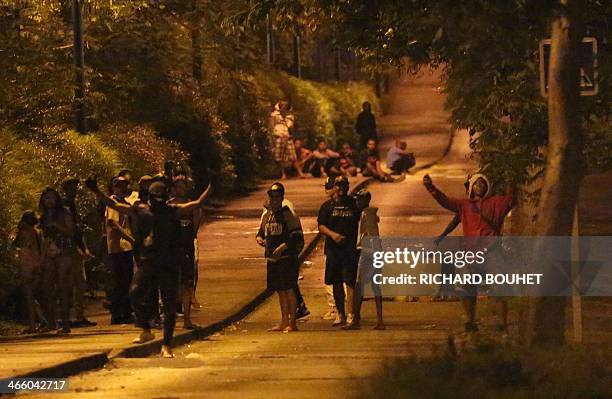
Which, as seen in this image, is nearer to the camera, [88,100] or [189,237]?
[189,237]

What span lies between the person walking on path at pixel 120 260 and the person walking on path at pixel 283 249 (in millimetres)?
1614

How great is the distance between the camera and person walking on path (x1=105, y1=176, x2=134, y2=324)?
54.5 feet

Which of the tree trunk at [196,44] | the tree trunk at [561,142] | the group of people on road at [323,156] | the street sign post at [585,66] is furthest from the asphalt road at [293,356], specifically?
the group of people on road at [323,156]

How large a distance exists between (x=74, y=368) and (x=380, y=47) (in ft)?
26.6

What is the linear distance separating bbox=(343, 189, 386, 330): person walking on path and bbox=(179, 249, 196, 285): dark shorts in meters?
2.01

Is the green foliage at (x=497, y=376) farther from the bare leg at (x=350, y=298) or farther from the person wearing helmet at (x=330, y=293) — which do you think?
the person wearing helmet at (x=330, y=293)

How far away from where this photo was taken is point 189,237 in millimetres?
16203

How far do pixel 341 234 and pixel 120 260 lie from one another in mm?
2648

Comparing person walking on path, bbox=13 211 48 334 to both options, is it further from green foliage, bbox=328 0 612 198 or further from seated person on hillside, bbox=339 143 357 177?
seated person on hillside, bbox=339 143 357 177

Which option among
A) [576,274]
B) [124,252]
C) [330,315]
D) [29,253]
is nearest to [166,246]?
[29,253]

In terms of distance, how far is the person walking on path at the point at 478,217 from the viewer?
16.2m

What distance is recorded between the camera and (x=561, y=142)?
12188 millimetres

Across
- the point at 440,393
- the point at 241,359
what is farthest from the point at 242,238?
the point at 440,393

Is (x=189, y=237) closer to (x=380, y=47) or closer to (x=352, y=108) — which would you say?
(x=380, y=47)
